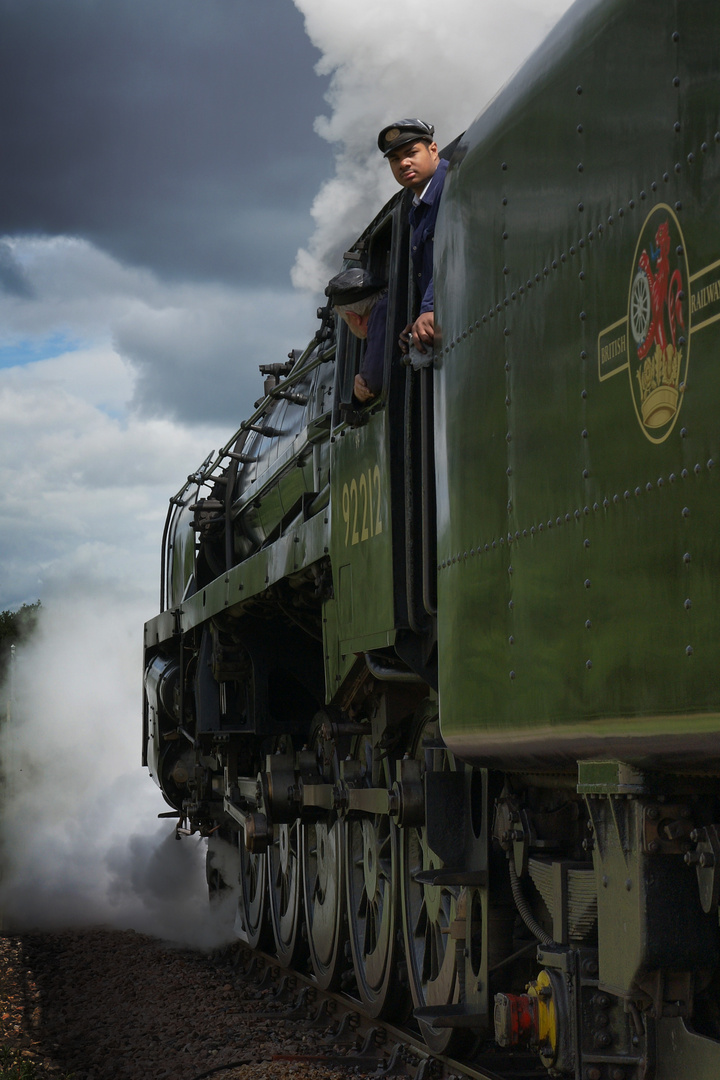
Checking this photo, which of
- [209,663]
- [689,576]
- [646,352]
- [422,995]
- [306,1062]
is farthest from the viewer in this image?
[209,663]

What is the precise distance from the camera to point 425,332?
13.1 ft

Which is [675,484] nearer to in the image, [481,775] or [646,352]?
[646,352]

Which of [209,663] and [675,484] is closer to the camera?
[675,484]

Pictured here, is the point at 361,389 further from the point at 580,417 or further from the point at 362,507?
the point at 580,417

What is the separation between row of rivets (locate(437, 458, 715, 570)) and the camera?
2398mm

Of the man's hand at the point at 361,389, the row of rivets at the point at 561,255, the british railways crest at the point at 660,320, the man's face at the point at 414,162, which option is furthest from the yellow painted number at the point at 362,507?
the british railways crest at the point at 660,320

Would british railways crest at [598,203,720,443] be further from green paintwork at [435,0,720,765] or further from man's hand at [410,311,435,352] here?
man's hand at [410,311,435,352]

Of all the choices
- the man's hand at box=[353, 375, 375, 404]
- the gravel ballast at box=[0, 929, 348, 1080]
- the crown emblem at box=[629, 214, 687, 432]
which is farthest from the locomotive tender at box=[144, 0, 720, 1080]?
the gravel ballast at box=[0, 929, 348, 1080]

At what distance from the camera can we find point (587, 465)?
9.19ft

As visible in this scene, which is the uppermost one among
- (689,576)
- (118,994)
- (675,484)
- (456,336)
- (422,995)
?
(456,336)

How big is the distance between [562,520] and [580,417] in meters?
0.25

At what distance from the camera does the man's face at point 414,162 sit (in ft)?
15.1

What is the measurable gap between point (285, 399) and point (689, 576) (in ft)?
20.2

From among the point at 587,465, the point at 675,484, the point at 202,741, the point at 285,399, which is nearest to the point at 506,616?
the point at 587,465
